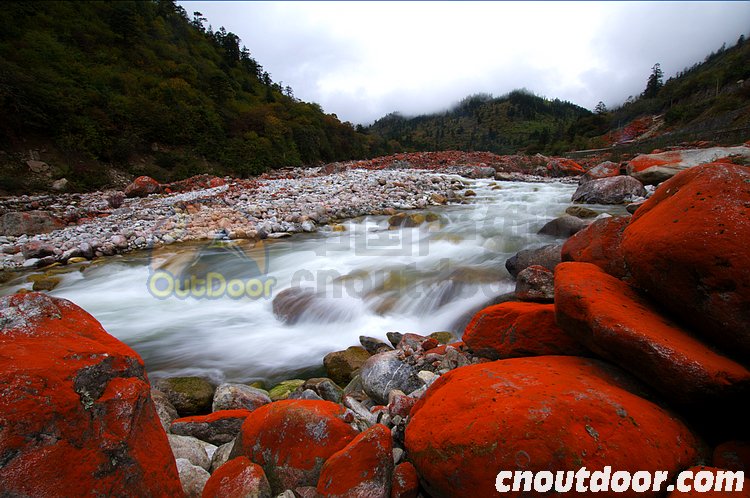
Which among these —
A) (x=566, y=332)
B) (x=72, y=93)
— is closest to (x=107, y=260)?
(x=566, y=332)

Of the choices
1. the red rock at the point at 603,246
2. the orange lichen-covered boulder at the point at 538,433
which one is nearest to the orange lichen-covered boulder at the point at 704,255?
the orange lichen-covered boulder at the point at 538,433

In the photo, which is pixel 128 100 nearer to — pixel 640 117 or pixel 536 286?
pixel 536 286

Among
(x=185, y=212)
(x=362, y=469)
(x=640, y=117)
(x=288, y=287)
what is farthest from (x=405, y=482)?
(x=640, y=117)

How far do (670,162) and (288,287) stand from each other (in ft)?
42.4

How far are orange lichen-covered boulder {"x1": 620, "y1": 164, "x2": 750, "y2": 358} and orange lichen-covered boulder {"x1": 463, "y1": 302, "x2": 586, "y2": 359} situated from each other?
617 millimetres

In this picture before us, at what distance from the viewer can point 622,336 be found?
1.72m

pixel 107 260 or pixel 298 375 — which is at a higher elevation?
pixel 107 260

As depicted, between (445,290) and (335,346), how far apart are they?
2.16 metres

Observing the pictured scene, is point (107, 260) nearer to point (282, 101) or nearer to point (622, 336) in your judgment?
point (622, 336)

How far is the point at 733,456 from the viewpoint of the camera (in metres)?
1.41

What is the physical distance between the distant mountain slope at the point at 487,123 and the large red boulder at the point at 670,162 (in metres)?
70.8

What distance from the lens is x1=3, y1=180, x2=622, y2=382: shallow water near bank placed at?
4672mm

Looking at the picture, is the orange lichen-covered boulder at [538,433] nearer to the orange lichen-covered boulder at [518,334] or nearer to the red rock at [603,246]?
the orange lichen-covered boulder at [518,334]

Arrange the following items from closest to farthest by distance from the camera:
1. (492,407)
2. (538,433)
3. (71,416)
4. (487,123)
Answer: (71,416)
(538,433)
(492,407)
(487,123)
